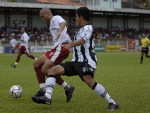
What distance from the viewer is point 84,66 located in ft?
24.3

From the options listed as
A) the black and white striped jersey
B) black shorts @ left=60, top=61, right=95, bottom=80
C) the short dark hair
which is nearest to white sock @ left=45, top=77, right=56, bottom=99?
black shorts @ left=60, top=61, right=95, bottom=80

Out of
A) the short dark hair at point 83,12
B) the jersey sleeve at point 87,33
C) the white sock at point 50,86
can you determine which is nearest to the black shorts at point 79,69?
the white sock at point 50,86

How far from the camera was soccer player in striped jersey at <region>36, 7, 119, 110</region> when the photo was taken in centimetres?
734

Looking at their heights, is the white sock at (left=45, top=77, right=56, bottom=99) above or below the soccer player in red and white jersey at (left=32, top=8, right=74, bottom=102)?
below

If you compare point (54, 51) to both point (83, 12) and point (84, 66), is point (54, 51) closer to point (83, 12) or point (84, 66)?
point (84, 66)

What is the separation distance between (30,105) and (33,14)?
162ft

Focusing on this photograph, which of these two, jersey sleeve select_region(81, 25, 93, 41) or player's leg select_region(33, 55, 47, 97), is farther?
player's leg select_region(33, 55, 47, 97)

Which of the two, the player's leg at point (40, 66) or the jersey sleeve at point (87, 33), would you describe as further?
the player's leg at point (40, 66)

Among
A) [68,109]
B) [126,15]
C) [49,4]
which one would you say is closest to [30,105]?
[68,109]

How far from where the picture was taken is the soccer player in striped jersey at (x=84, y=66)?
7.34 meters

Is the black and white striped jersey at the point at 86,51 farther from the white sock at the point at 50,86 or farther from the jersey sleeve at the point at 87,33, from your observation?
the white sock at the point at 50,86

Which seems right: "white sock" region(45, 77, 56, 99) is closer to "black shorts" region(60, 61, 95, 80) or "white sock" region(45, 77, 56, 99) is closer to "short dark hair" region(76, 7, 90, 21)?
"black shorts" region(60, 61, 95, 80)

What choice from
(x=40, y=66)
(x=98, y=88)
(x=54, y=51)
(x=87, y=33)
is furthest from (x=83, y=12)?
(x=40, y=66)

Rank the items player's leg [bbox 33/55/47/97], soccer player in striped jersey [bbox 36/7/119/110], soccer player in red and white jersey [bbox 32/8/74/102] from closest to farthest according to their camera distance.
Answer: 1. soccer player in striped jersey [bbox 36/7/119/110]
2. soccer player in red and white jersey [bbox 32/8/74/102]
3. player's leg [bbox 33/55/47/97]
